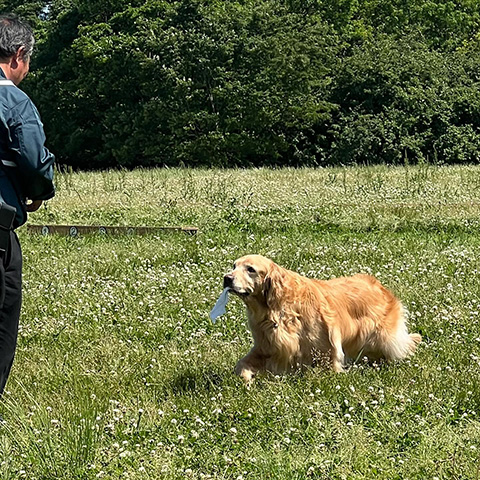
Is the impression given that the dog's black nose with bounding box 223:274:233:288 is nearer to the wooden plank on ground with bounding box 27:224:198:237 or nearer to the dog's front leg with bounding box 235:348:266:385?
the dog's front leg with bounding box 235:348:266:385

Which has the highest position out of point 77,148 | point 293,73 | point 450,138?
point 293,73

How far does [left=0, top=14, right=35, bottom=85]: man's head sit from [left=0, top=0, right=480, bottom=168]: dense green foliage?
105ft

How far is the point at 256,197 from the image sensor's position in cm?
1664

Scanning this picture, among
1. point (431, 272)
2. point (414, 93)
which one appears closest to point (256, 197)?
point (431, 272)

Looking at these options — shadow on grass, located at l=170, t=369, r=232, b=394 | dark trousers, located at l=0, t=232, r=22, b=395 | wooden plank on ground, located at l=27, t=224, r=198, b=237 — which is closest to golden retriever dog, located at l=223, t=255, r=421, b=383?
shadow on grass, located at l=170, t=369, r=232, b=394

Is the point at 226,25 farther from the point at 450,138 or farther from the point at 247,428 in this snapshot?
the point at 247,428

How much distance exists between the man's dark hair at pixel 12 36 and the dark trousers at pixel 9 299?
112cm

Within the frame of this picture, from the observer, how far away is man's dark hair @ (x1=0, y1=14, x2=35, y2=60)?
4379mm

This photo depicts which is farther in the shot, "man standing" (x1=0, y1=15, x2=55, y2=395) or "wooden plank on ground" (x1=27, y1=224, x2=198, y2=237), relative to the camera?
"wooden plank on ground" (x1=27, y1=224, x2=198, y2=237)

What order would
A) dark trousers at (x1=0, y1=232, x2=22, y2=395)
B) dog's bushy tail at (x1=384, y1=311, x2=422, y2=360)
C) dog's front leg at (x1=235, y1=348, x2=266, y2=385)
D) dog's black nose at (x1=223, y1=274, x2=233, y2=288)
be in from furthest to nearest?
1. dog's bushy tail at (x1=384, y1=311, x2=422, y2=360)
2. dog's front leg at (x1=235, y1=348, x2=266, y2=385)
3. dog's black nose at (x1=223, y1=274, x2=233, y2=288)
4. dark trousers at (x1=0, y1=232, x2=22, y2=395)

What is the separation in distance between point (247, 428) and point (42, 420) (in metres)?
1.30

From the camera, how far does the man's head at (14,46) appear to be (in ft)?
14.4

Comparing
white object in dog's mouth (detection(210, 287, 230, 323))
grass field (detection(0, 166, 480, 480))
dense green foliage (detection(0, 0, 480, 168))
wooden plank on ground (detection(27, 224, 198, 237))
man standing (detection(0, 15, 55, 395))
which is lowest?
dense green foliage (detection(0, 0, 480, 168))

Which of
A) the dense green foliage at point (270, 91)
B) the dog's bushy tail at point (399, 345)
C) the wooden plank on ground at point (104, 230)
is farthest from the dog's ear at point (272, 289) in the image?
the dense green foliage at point (270, 91)
